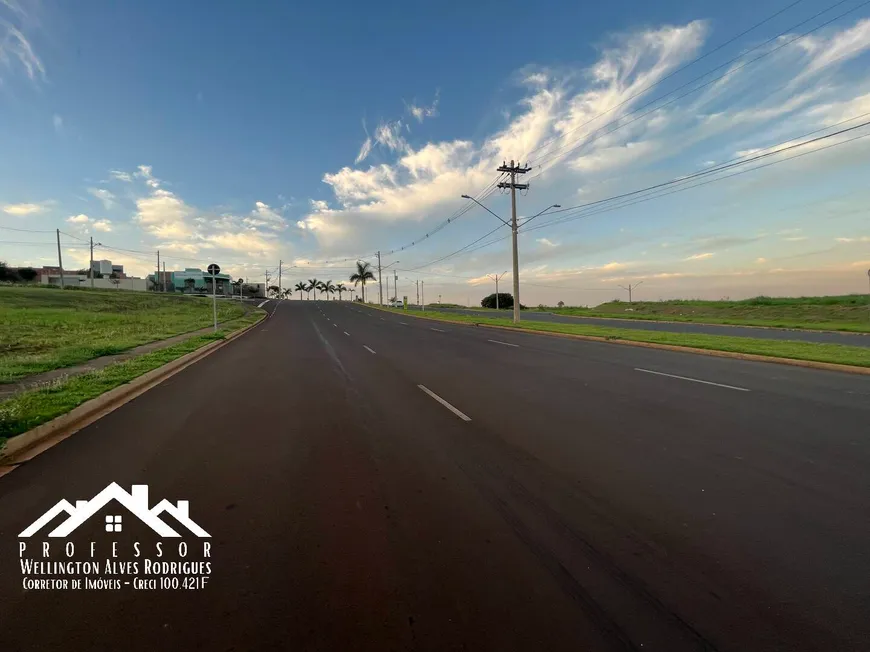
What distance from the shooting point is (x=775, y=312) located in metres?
41.3

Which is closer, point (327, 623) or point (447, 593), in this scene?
point (327, 623)

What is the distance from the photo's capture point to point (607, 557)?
322 cm

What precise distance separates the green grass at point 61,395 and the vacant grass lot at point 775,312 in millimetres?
33961

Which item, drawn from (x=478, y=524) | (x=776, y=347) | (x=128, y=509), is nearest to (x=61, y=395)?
(x=128, y=509)

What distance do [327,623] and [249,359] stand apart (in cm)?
1330

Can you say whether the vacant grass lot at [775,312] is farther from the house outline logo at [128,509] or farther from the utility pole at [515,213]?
the house outline logo at [128,509]

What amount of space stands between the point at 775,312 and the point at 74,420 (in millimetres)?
49951

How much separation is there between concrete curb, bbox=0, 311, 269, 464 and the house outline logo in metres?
1.60

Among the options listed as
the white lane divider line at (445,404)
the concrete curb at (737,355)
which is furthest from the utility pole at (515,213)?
the white lane divider line at (445,404)

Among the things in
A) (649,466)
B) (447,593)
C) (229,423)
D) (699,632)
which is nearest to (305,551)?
(447,593)

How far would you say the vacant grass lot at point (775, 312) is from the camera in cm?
3262

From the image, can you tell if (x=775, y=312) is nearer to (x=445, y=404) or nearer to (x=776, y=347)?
(x=776, y=347)

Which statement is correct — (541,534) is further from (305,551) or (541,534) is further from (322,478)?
(322,478)

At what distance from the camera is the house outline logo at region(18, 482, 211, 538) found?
3.64 m
